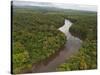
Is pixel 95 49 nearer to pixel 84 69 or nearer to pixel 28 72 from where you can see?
pixel 84 69

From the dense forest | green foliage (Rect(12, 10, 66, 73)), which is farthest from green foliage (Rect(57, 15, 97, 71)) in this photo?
green foliage (Rect(12, 10, 66, 73))

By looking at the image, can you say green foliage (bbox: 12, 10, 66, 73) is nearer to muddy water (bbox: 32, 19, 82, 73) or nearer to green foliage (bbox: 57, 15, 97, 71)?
muddy water (bbox: 32, 19, 82, 73)

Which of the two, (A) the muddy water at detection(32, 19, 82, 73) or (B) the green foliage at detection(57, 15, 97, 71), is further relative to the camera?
(B) the green foliage at detection(57, 15, 97, 71)

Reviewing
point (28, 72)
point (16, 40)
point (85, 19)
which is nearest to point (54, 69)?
point (28, 72)

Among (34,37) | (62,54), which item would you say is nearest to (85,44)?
(62,54)

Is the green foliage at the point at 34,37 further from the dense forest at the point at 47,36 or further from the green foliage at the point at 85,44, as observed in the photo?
the green foliage at the point at 85,44

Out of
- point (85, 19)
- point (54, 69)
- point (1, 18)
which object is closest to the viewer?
point (1, 18)

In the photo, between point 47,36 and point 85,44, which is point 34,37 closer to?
point 47,36
